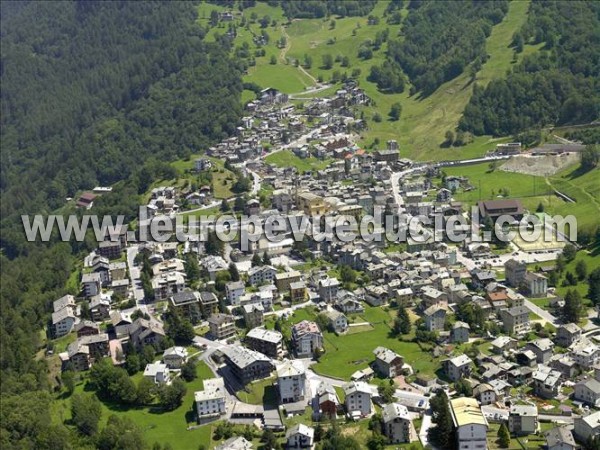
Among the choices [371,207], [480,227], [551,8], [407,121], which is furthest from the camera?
[551,8]

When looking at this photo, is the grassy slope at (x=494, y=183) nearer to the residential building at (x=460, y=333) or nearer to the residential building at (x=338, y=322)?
the residential building at (x=338, y=322)

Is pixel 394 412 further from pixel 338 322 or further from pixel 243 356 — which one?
pixel 338 322

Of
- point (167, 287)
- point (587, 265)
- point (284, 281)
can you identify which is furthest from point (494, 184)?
point (167, 287)

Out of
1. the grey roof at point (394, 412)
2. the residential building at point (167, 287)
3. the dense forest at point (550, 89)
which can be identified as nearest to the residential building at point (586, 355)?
the grey roof at point (394, 412)

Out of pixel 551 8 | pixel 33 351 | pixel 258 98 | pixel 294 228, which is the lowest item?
pixel 33 351

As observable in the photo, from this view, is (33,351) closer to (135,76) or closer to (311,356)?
(311,356)

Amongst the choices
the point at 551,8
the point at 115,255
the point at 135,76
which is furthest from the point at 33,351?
the point at 551,8
